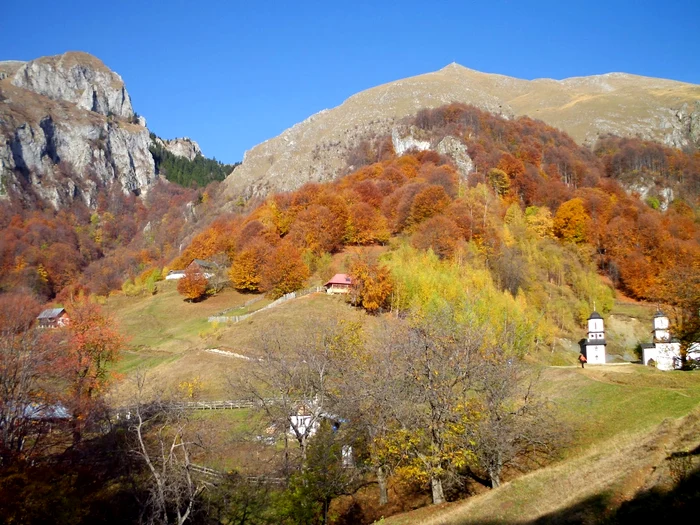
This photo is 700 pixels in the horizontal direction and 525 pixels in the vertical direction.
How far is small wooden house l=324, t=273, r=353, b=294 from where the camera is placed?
61.4 metres

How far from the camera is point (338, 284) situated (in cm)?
6184

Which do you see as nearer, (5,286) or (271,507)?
(271,507)

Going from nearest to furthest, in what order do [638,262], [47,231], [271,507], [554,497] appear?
[554,497] → [271,507] → [638,262] → [47,231]

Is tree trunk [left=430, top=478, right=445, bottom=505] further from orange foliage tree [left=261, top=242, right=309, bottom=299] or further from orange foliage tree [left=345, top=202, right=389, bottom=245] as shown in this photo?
orange foliage tree [left=345, top=202, right=389, bottom=245]

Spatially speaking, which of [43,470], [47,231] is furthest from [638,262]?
[47,231]

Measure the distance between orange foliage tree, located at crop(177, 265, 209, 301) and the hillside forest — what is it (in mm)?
331

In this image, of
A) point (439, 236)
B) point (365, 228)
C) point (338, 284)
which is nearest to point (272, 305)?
point (338, 284)

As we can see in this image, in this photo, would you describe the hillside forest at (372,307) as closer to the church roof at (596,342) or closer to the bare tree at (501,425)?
the bare tree at (501,425)

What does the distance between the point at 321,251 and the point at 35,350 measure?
5091 cm

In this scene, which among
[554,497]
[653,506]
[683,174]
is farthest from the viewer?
[683,174]

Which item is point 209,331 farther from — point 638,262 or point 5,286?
point 5,286

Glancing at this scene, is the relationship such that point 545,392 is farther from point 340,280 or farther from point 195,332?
point 195,332

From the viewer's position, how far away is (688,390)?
79.4ft

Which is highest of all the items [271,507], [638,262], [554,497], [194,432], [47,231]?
[47,231]
